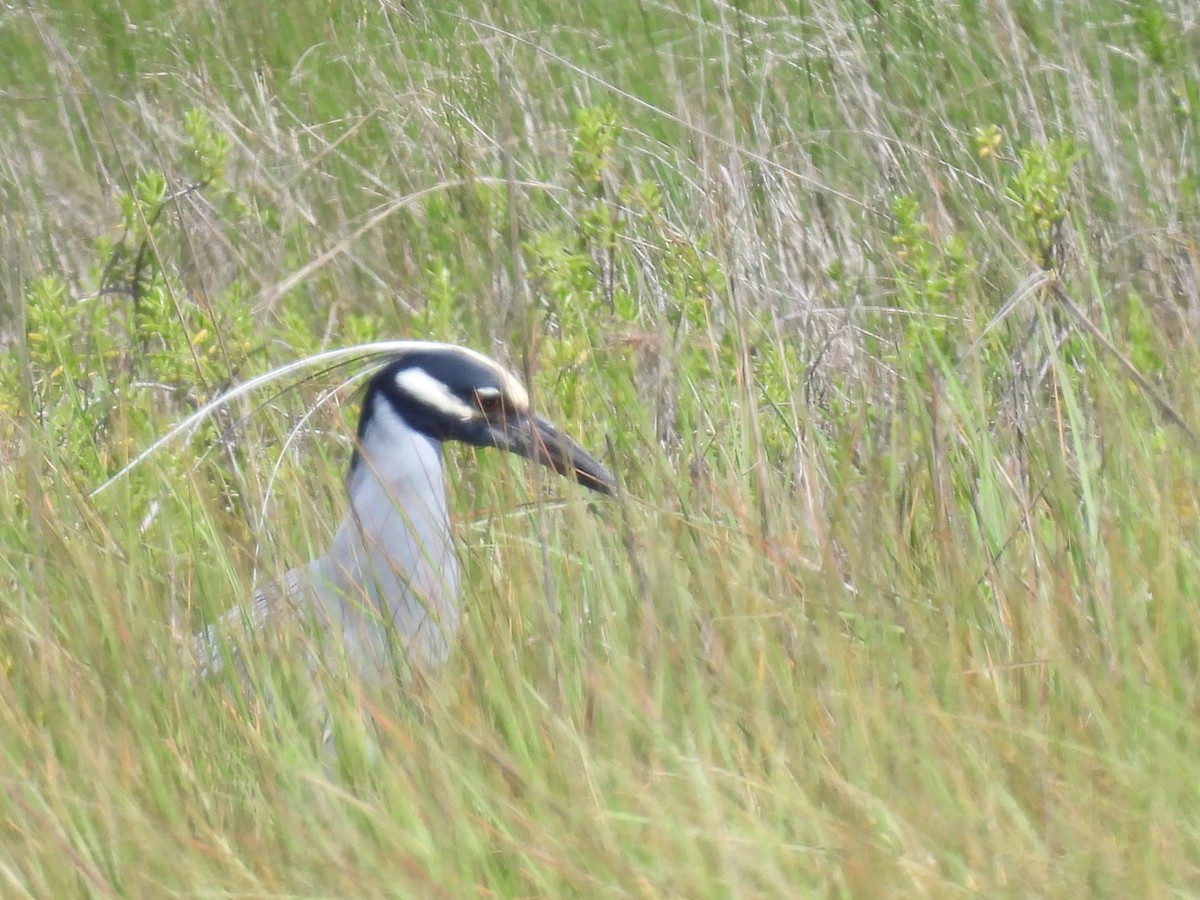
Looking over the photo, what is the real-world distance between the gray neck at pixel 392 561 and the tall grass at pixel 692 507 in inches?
2.3

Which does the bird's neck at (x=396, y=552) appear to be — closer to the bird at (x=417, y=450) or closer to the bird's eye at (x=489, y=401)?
the bird at (x=417, y=450)

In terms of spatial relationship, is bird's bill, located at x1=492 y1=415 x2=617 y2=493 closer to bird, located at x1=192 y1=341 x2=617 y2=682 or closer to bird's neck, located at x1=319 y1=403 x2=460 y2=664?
bird, located at x1=192 y1=341 x2=617 y2=682

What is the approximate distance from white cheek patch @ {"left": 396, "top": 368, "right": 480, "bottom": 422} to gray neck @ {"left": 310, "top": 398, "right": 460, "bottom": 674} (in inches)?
2.7

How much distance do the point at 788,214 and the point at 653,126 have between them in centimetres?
76

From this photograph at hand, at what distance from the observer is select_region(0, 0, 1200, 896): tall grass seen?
1663 millimetres

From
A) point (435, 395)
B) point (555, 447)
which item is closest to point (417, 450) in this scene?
point (435, 395)

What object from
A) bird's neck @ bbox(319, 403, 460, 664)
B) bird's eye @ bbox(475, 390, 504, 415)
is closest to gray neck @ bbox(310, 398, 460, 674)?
Result: bird's neck @ bbox(319, 403, 460, 664)

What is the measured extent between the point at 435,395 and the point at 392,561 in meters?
0.59

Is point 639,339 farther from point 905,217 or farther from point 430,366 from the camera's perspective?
point 905,217

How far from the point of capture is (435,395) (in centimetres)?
279

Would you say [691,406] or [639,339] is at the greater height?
[639,339]

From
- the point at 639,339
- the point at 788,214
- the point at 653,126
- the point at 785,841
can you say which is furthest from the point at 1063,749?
the point at 653,126

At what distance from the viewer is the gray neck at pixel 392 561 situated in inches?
83.3

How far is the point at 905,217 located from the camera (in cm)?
305
